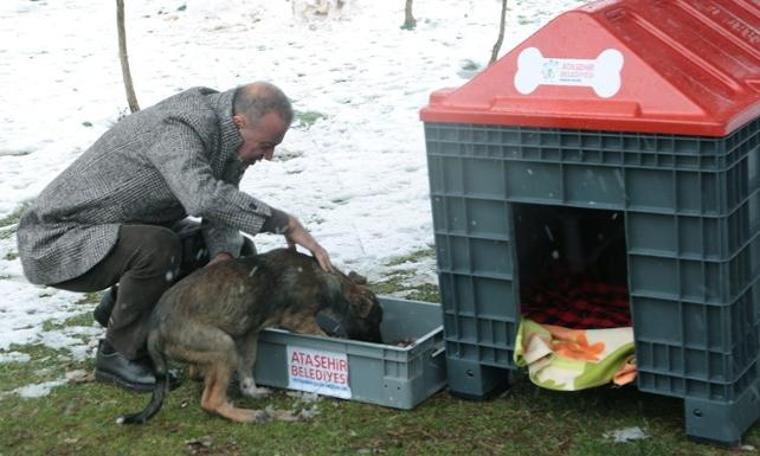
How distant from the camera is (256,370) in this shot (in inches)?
213

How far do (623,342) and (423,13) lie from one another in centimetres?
1116

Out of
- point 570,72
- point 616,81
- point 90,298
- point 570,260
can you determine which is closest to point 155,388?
point 90,298

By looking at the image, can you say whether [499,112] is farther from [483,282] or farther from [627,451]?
Answer: [627,451]

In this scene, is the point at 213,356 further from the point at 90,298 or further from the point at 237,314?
the point at 90,298

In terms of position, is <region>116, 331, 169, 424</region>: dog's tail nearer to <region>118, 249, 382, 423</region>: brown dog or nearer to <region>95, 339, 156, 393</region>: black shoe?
<region>118, 249, 382, 423</region>: brown dog

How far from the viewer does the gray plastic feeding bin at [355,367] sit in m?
4.99

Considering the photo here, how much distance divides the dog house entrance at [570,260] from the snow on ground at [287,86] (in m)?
1.28

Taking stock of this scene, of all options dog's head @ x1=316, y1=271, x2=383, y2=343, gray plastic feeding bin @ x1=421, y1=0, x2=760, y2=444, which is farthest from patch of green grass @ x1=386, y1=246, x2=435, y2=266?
gray plastic feeding bin @ x1=421, y1=0, x2=760, y2=444

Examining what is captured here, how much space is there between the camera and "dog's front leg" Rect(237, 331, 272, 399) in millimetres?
5281

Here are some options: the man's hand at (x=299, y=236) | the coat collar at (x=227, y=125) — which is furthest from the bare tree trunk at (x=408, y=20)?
the man's hand at (x=299, y=236)

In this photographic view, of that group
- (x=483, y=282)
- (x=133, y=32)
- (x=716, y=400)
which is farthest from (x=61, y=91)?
(x=716, y=400)

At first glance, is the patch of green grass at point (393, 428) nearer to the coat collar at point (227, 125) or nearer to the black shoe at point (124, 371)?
the black shoe at point (124, 371)

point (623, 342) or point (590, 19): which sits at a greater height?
point (590, 19)

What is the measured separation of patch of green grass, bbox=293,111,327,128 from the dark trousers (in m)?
5.42
